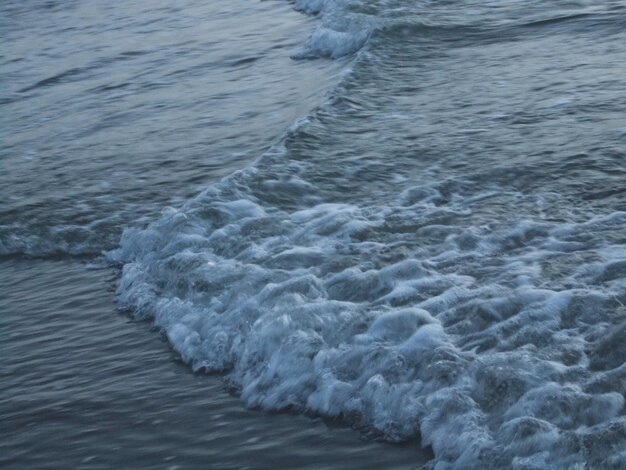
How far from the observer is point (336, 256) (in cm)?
575

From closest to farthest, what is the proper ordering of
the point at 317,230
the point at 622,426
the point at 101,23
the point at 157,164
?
the point at 622,426 → the point at 317,230 → the point at 157,164 → the point at 101,23

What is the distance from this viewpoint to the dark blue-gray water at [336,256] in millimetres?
4195

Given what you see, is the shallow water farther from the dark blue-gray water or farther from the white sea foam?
the white sea foam

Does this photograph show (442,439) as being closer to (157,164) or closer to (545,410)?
(545,410)

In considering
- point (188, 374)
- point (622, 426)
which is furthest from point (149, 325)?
point (622, 426)

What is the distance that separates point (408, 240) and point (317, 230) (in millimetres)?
619

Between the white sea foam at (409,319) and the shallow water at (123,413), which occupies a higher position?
the white sea foam at (409,319)

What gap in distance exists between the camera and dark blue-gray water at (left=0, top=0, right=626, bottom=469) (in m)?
4.20

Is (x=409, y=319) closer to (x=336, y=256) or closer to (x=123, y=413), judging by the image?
(x=336, y=256)

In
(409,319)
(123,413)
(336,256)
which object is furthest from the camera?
(336,256)

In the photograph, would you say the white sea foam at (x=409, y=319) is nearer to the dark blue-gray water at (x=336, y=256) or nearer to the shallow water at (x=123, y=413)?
the dark blue-gray water at (x=336, y=256)

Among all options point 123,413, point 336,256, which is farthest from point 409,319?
point 123,413

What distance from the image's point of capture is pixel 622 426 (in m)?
3.74

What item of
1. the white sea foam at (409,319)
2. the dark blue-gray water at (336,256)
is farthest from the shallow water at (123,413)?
the white sea foam at (409,319)
